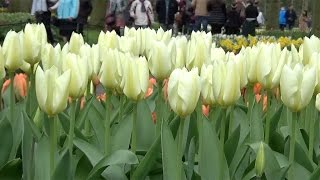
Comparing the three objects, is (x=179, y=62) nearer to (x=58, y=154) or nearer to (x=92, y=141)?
(x=92, y=141)

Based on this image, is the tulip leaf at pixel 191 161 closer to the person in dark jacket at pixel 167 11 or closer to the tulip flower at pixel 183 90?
Result: the tulip flower at pixel 183 90

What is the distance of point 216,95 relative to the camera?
210 centimetres

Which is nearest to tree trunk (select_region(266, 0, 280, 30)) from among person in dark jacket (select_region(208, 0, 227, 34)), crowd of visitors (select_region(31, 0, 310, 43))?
crowd of visitors (select_region(31, 0, 310, 43))

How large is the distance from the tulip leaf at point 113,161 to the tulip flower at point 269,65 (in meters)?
0.56

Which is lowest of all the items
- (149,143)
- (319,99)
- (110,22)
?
(110,22)

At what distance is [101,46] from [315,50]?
2.52 feet

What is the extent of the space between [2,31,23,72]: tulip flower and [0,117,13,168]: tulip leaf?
0.79ft

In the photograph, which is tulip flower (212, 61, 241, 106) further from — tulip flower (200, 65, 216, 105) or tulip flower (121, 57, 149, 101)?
→ tulip flower (121, 57, 149, 101)

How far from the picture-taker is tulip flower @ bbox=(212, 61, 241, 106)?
2.08 metres

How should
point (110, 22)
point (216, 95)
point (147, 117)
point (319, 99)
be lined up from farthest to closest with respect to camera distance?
point (110, 22) → point (147, 117) → point (319, 99) → point (216, 95)

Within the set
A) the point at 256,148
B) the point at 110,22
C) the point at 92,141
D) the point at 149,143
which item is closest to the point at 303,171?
the point at 256,148

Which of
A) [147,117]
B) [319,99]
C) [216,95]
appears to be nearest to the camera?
[216,95]

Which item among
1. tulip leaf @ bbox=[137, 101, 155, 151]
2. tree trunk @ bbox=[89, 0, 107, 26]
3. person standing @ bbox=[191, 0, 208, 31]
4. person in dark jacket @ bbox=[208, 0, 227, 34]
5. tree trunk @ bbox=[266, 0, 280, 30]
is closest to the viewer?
tulip leaf @ bbox=[137, 101, 155, 151]

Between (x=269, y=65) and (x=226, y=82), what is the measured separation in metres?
0.31
